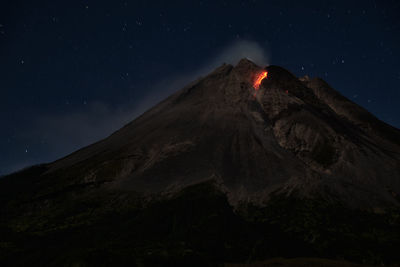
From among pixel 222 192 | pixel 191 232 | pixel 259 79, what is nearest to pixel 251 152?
pixel 222 192

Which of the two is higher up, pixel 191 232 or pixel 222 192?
pixel 222 192

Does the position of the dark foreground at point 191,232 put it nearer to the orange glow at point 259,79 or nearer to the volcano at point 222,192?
the volcano at point 222,192

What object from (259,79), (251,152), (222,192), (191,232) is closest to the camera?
(191,232)

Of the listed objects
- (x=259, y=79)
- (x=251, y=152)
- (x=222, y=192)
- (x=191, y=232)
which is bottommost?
(x=191, y=232)

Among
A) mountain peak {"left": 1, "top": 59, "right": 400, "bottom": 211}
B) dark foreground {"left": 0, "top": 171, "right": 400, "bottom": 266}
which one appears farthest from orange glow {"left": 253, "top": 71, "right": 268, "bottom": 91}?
Answer: dark foreground {"left": 0, "top": 171, "right": 400, "bottom": 266}

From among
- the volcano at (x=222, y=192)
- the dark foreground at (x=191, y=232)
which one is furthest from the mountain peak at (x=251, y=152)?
the dark foreground at (x=191, y=232)

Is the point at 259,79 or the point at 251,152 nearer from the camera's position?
the point at 251,152

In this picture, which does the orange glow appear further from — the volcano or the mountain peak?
the volcano

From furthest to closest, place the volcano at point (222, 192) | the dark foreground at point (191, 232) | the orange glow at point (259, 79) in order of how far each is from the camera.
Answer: the orange glow at point (259, 79) < the volcano at point (222, 192) < the dark foreground at point (191, 232)

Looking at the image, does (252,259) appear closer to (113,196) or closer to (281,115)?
(113,196)

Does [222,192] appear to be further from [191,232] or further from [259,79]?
[259,79]
